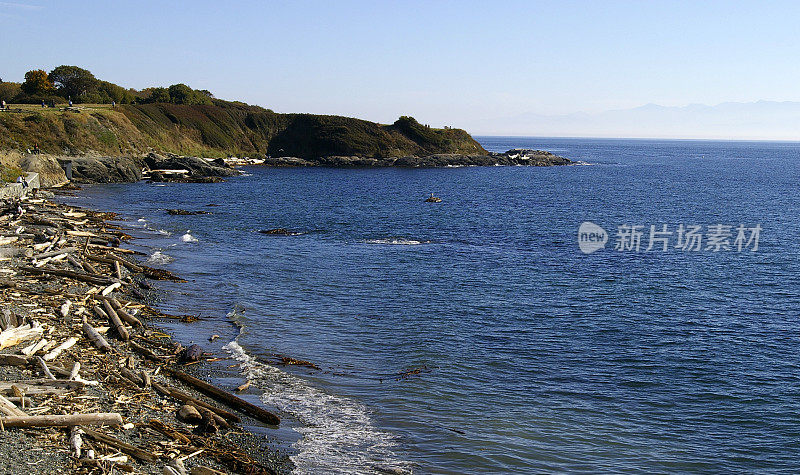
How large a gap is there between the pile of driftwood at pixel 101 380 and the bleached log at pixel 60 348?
0.03 metres

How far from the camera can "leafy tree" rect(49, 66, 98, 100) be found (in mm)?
131625

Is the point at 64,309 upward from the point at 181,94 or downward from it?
downward

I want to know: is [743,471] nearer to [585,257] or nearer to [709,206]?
[585,257]

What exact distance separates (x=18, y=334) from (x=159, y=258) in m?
19.3

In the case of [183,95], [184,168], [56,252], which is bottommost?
[56,252]

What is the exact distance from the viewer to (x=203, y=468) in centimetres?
1213

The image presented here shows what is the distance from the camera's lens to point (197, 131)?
138 metres

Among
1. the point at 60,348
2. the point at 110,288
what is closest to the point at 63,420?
the point at 60,348

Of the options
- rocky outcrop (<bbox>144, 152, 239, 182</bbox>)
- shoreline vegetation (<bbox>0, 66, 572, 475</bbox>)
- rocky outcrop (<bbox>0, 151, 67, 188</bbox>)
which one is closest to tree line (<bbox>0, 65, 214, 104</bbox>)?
rocky outcrop (<bbox>144, 152, 239, 182</bbox>)

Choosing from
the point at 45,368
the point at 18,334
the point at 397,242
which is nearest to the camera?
the point at 45,368

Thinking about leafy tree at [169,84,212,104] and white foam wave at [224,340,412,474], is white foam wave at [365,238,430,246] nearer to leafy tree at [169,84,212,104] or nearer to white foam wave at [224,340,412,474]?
white foam wave at [224,340,412,474]

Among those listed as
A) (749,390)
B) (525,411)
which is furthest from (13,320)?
(749,390)

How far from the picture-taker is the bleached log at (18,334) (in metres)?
16.1

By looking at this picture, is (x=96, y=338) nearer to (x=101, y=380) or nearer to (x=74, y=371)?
(x=101, y=380)
